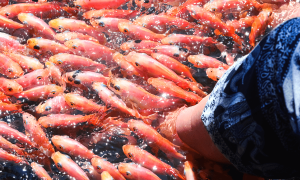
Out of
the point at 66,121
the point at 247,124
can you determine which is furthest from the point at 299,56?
the point at 66,121

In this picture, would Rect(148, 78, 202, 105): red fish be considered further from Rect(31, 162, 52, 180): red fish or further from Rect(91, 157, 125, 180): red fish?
Rect(31, 162, 52, 180): red fish

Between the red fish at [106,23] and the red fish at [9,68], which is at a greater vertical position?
the red fish at [106,23]

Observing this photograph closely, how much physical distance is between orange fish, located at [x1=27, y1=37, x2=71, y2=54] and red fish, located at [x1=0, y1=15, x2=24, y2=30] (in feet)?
1.09

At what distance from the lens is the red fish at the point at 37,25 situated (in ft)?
7.75

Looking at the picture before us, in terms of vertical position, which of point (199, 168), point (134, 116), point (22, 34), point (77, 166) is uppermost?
point (22, 34)

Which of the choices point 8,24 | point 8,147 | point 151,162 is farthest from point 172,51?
point 8,24

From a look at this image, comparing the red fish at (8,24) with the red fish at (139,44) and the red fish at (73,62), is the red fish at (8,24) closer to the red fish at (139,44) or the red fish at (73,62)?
the red fish at (73,62)

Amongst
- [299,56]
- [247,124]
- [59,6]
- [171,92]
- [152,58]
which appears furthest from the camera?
[59,6]

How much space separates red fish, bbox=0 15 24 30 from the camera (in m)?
2.34

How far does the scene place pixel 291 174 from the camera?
2.93 ft

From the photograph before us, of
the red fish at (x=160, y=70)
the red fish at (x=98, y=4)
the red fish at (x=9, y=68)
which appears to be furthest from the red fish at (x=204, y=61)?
the red fish at (x=9, y=68)

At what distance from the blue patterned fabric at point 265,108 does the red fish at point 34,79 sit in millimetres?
1613

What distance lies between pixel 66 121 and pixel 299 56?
1.62 m

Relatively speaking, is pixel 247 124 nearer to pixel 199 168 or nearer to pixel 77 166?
pixel 199 168
